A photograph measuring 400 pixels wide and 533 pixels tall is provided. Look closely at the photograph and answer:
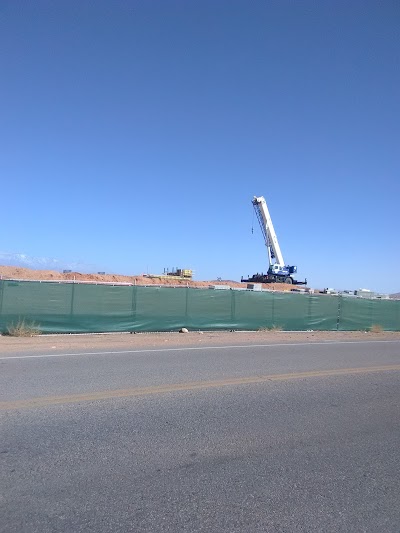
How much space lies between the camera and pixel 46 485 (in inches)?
164

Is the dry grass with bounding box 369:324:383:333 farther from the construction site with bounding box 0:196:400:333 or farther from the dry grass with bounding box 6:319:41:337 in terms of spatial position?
the dry grass with bounding box 6:319:41:337

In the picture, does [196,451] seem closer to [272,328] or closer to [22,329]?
[22,329]

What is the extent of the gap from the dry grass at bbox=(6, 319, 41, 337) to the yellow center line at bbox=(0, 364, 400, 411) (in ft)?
31.6

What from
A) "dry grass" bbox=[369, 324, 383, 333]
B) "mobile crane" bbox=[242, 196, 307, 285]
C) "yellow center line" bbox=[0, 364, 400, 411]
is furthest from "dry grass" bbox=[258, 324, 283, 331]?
"mobile crane" bbox=[242, 196, 307, 285]

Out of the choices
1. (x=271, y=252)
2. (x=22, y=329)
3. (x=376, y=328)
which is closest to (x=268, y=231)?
(x=271, y=252)

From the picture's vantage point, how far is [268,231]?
172 ft

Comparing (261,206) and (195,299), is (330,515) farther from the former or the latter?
(261,206)

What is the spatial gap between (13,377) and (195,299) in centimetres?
1243

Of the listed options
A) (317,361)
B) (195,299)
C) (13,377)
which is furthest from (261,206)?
(13,377)

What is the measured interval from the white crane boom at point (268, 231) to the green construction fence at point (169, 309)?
26330mm

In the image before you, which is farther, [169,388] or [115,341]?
[115,341]

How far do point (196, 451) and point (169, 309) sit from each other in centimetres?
1508

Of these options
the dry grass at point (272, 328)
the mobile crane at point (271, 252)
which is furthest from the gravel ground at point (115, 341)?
the mobile crane at point (271, 252)

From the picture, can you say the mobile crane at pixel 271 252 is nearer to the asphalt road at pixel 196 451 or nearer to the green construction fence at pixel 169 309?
the green construction fence at pixel 169 309
